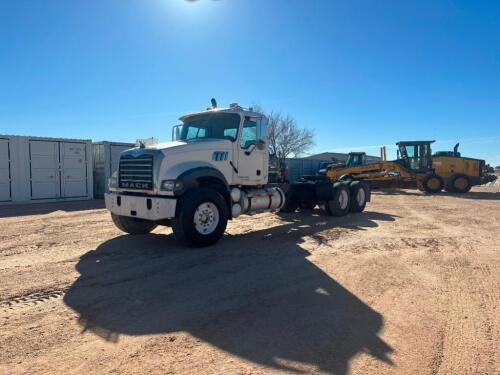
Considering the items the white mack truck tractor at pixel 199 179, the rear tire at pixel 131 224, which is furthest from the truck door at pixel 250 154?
the rear tire at pixel 131 224

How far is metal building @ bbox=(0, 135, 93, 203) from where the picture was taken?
1541cm

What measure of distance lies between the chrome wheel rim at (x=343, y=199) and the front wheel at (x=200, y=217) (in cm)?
532

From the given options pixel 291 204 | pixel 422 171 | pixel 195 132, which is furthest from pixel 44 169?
pixel 422 171

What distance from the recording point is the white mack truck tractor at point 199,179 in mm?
6531

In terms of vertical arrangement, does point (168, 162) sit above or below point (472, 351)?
above

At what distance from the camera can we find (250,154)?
8.31 metres

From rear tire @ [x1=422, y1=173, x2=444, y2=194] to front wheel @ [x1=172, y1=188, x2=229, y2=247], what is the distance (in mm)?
17963

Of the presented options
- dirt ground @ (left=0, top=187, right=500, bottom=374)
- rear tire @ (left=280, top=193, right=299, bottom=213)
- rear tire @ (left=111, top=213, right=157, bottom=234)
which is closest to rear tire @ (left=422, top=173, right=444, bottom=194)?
rear tire @ (left=280, top=193, right=299, bottom=213)

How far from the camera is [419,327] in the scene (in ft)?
11.8

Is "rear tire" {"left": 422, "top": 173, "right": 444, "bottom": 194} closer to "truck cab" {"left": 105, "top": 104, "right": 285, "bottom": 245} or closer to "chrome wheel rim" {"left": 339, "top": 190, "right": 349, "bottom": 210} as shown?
"chrome wheel rim" {"left": 339, "top": 190, "right": 349, "bottom": 210}

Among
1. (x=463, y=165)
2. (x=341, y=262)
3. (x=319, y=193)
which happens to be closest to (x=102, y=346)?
(x=341, y=262)

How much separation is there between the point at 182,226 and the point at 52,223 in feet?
18.0

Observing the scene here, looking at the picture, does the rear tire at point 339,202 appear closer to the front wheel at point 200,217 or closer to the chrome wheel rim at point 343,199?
the chrome wheel rim at point 343,199

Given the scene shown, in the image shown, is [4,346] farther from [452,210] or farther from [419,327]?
[452,210]
